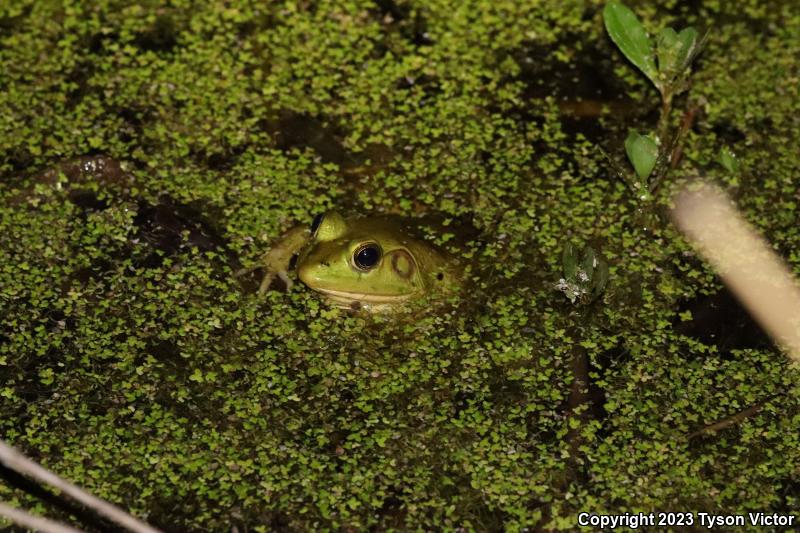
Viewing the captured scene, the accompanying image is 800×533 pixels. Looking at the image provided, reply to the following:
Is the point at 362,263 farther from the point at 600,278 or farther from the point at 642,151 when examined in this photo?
the point at 642,151

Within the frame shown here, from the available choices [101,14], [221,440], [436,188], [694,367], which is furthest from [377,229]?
[101,14]

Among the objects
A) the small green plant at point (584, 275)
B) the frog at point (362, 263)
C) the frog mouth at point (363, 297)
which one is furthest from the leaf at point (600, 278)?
the frog mouth at point (363, 297)

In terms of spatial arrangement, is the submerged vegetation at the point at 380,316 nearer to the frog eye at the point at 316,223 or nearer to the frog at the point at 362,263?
the frog at the point at 362,263

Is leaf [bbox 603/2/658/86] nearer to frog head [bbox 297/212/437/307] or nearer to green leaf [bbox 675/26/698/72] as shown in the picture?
green leaf [bbox 675/26/698/72]

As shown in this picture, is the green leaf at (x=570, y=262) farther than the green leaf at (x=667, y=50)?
No

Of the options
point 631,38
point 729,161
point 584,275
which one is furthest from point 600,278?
point 631,38

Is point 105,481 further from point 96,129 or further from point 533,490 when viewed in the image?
point 96,129
